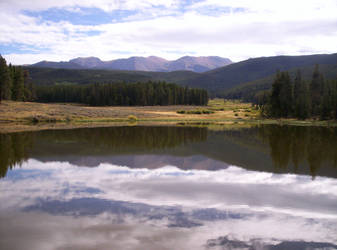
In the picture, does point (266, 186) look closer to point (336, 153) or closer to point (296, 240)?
point (296, 240)

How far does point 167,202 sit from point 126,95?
126 metres

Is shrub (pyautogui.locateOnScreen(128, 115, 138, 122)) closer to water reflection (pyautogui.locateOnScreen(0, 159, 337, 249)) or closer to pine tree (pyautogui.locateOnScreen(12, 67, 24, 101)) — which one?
pine tree (pyautogui.locateOnScreen(12, 67, 24, 101))

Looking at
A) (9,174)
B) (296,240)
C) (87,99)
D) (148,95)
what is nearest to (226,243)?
(296,240)

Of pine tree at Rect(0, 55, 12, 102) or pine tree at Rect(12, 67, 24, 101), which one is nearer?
pine tree at Rect(0, 55, 12, 102)

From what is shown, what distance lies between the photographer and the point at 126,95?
13575 cm

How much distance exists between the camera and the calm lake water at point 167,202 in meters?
9.07

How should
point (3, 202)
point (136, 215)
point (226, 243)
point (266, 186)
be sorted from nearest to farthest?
point (226, 243) → point (136, 215) → point (3, 202) → point (266, 186)

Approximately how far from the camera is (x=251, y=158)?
912 inches

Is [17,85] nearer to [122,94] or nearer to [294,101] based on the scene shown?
[122,94]

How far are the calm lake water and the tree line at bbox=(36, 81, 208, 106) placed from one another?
110507 mm

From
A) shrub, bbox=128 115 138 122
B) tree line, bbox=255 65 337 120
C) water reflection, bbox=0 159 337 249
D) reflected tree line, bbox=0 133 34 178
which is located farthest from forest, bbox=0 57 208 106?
water reflection, bbox=0 159 337 249

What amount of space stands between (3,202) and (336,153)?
22775 mm

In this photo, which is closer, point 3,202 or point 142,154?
point 3,202

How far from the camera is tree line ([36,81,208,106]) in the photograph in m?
132
